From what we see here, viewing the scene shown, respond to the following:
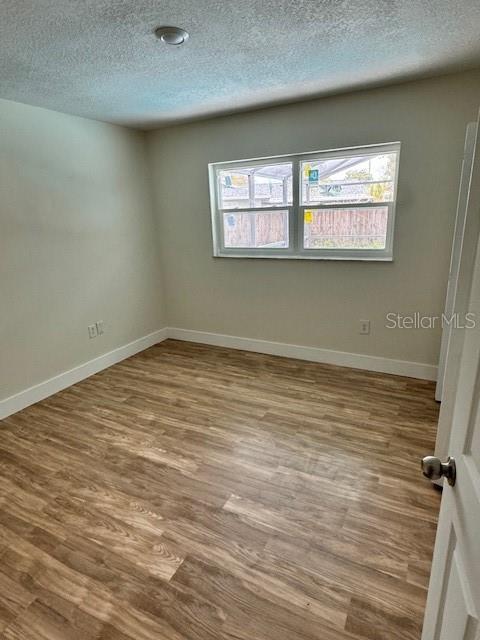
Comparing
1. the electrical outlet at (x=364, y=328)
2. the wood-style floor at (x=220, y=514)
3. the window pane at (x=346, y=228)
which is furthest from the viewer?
the electrical outlet at (x=364, y=328)

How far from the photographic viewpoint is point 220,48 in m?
1.98

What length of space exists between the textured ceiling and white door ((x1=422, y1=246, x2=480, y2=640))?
162 cm

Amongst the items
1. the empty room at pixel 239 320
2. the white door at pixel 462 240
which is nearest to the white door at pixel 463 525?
the empty room at pixel 239 320

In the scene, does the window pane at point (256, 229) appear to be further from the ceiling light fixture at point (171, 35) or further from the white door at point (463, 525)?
the white door at point (463, 525)

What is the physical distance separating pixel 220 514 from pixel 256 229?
2.75 m

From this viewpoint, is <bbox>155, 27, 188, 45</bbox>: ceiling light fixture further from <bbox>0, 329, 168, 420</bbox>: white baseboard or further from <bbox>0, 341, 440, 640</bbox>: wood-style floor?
<bbox>0, 329, 168, 420</bbox>: white baseboard

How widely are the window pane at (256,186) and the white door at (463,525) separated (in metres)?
2.88

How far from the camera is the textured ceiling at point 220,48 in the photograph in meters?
1.61

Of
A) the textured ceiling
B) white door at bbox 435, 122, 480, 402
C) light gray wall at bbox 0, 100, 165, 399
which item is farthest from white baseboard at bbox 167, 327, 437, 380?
the textured ceiling

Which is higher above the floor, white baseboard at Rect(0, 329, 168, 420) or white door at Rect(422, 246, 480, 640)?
white door at Rect(422, 246, 480, 640)

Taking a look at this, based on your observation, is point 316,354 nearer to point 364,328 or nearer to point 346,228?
point 364,328

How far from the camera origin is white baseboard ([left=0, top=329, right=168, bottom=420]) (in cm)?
290

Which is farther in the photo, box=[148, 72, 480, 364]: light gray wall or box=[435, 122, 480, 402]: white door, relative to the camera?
box=[148, 72, 480, 364]: light gray wall

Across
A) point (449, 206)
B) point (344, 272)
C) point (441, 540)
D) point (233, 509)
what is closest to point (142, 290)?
point (344, 272)
